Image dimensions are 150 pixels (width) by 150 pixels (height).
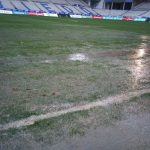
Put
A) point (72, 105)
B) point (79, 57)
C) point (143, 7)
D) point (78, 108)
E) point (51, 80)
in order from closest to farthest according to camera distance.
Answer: point (78, 108) → point (72, 105) → point (51, 80) → point (79, 57) → point (143, 7)

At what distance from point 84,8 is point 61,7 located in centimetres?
695

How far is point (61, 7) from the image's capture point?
62.8 m

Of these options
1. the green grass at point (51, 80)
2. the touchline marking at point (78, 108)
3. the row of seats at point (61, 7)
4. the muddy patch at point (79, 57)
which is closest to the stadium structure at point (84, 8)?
the row of seats at point (61, 7)

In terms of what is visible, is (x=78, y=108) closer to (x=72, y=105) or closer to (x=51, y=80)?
(x=72, y=105)

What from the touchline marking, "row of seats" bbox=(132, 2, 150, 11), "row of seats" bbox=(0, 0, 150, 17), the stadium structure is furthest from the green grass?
"row of seats" bbox=(132, 2, 150, 11)

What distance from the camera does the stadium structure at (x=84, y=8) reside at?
55.2 m

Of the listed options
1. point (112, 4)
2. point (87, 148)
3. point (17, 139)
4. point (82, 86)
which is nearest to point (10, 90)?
point (82, 86)

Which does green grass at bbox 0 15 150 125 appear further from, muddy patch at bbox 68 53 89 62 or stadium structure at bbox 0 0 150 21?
stadium structure at bbox 0 0 150 21

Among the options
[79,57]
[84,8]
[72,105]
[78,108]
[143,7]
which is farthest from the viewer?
[84,8]

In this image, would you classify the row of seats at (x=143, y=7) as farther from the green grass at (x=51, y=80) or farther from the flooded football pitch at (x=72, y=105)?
the flooded football pitch at (x=72, y=105)

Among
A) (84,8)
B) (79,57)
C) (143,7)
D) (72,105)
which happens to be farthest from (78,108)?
(143,7)

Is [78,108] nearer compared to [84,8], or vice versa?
[78,108]

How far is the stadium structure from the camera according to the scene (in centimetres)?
5525

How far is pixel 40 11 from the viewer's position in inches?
2203
